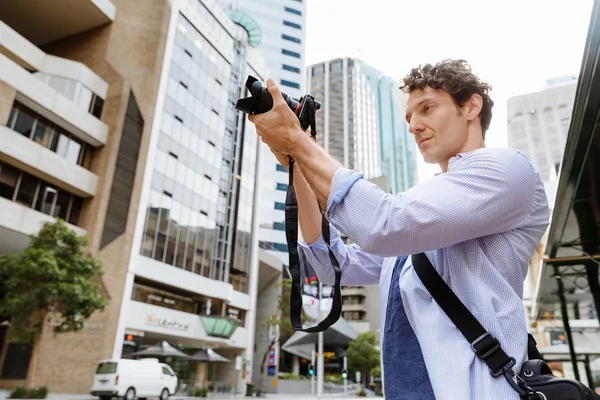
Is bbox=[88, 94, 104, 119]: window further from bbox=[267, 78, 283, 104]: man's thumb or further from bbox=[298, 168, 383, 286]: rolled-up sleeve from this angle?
bbox=[267, 78, 283, 104]: man's thumb

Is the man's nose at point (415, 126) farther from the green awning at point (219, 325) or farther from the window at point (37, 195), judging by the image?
the green awning at point (219, 325)

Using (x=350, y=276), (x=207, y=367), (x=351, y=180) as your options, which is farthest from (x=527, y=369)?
(x=207, y=367)

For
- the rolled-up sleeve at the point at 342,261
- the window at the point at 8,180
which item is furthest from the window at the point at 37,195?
the rolled-up sleeve at the point at 342,261

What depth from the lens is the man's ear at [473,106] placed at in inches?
55.2

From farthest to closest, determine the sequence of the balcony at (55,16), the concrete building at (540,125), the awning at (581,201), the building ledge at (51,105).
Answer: the concrete building at (540,125) < the balcony at (55,16) < the building ledge at (51,105) < the awning at (581,201)

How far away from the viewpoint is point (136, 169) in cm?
2744

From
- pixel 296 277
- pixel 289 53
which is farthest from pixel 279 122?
pixel 289 53

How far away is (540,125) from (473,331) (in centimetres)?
8376

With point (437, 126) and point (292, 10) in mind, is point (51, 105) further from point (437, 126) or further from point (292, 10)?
point (292, 10)

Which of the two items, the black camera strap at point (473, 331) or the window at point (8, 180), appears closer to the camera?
the black camera strap at point (473, 331)

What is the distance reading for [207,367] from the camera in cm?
3641

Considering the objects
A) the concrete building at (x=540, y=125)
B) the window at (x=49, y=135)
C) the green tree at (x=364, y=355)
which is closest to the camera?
the window at (x=49, y=135)

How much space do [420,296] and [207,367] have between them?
38.6 metres

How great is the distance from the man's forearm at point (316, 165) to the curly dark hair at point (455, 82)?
20.4 inches
